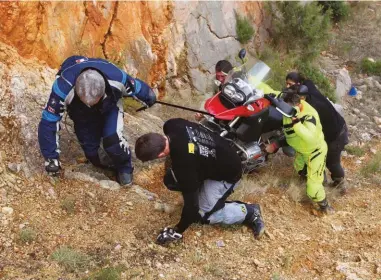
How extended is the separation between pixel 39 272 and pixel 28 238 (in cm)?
38

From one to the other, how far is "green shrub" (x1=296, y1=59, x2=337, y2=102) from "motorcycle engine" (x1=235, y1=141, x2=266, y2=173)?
11.3 feet

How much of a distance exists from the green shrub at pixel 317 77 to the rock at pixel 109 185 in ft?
15.4

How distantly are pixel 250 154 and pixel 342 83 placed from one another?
446cm

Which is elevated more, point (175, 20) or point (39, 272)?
point (175, 20)

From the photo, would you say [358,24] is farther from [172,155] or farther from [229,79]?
[172,155]

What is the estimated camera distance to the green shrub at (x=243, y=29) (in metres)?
8.03

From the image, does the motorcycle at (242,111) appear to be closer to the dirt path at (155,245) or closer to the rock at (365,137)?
the dirt path at (155,245)

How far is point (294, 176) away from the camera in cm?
589

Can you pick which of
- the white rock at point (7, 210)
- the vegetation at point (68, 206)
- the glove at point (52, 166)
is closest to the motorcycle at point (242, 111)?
the glove at point (52, 166)

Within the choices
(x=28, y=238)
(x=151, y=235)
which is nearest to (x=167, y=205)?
(x=151, y=235)

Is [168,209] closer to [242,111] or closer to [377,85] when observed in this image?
[242,111]

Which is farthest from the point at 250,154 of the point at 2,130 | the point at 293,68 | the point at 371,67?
the point at 371,67

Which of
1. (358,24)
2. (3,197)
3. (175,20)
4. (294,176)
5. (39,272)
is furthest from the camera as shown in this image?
(358,24)

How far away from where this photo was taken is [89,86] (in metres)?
3.92
